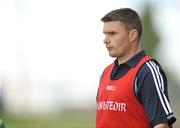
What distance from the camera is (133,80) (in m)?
6.75

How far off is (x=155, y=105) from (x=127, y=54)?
63 cm

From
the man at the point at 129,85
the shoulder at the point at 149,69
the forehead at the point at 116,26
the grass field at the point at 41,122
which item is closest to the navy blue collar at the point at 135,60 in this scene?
the man at the point at 129,85

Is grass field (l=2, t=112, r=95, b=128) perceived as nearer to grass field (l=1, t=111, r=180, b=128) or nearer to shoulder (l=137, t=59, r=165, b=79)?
grass field (l=1, t=111, r=180, b=128)

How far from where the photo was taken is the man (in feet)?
21.7

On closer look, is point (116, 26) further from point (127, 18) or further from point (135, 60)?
point (135, 60)

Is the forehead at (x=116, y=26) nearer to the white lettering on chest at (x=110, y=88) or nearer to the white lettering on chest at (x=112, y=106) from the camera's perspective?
the white lettering on chest at (x=110, y=88)

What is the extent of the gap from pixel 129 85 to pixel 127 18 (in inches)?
24.0

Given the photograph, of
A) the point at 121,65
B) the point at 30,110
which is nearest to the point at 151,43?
the point at 30,110

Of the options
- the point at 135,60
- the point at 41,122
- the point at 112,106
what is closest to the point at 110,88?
the point at 112,106

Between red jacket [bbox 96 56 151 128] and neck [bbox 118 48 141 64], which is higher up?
neck [bbox 118 48 141 64]

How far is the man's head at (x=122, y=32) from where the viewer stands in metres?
6.94

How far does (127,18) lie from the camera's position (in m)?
6.98

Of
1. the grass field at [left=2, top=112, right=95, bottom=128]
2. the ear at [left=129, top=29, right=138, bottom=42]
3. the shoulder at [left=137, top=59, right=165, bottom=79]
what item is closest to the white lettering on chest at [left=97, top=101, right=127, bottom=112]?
the shoulder at [left=137, top=59, right=165, bottom=79]

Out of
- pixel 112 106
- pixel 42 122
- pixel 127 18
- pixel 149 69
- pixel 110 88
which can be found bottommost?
pixel 42 122
